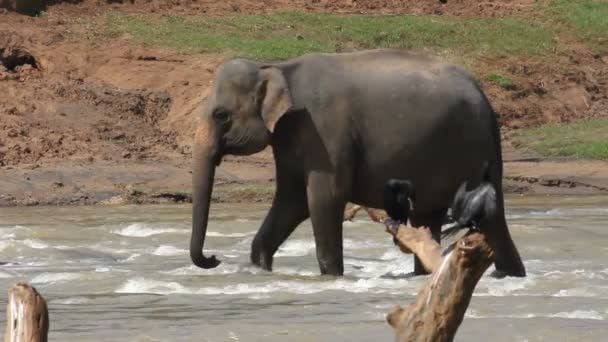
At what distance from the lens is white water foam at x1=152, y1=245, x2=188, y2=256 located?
55.7ft

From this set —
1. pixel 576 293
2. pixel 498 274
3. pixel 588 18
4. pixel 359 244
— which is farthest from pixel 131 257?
pixel 588 18

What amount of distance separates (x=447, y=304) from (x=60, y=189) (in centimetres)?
1583

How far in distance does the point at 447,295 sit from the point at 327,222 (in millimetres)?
7186

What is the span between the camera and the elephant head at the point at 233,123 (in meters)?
14.2

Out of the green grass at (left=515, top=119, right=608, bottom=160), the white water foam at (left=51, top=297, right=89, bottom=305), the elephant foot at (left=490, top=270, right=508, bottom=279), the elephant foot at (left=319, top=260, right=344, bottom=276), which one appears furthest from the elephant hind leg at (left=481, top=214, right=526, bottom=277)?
the green grass at (left=515, top=119, right=608, bottom=160)

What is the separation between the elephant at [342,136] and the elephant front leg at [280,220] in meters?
0.02

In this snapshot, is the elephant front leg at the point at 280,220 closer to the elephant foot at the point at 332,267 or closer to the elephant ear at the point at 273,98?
the elephant foot at the point at 332,267

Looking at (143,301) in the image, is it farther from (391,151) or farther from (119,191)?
(119,191)

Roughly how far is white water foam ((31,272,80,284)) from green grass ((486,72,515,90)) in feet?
47.5

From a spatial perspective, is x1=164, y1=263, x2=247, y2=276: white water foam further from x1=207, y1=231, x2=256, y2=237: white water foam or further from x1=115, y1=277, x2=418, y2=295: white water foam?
x1=207, y1=231, x2=256, y2=237: white water foam

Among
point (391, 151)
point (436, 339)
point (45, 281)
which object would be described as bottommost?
point (45, 281)

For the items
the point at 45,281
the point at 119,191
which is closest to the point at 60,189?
the point at 119,191

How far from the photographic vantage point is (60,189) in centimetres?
2253

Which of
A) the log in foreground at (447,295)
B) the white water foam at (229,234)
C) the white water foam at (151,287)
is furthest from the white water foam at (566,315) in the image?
the white water foam at (229,234)
